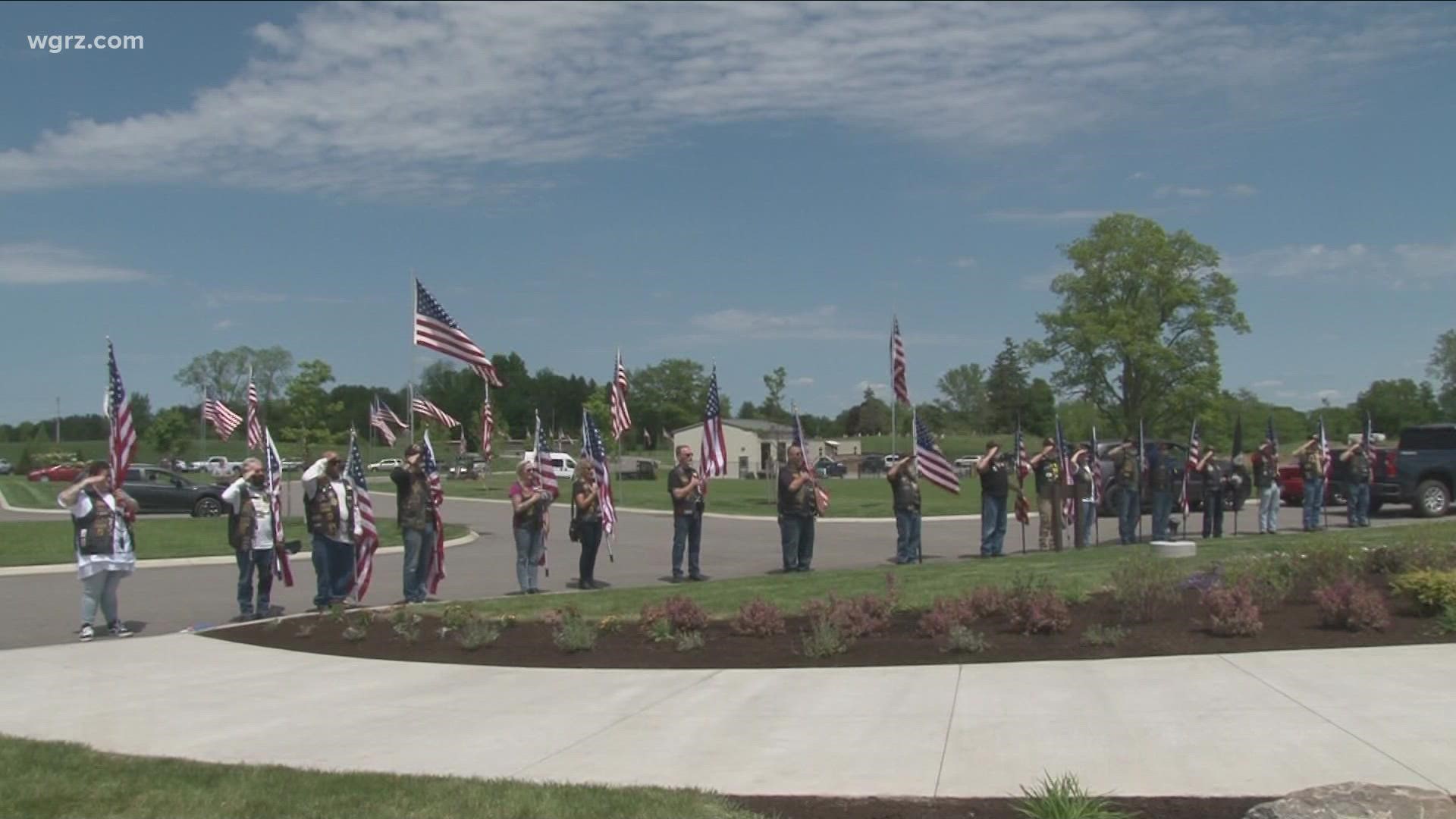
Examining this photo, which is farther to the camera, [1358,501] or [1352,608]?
[1358,501]

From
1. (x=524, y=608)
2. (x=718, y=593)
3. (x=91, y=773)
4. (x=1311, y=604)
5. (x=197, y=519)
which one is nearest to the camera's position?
(x=91, y=773)

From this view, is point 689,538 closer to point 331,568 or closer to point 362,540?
point 362,540

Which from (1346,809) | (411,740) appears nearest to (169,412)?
(411,740)

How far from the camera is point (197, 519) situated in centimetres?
3094

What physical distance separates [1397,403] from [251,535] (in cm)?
8599

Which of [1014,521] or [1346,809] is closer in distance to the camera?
[1346,809]

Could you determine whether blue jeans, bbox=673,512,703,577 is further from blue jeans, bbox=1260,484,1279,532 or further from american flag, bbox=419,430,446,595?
blue jeans, bbox=1260,484,1279,532

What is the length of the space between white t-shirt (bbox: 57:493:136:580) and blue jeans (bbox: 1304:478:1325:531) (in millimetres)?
18800

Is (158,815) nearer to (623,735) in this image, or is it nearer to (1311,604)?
(623,735)

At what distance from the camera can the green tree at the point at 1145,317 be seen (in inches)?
2522

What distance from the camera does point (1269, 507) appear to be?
2167 centimetres

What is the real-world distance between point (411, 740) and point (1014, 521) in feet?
74.2

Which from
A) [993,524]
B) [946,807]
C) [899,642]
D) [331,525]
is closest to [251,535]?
[331,525]

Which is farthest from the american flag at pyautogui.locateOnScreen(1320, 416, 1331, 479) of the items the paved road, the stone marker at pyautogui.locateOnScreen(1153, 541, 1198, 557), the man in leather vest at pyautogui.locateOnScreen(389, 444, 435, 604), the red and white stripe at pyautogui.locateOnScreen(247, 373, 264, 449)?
the red and white stripe at pyautogui.locateOnScreen(247, 373, 264, 449)
